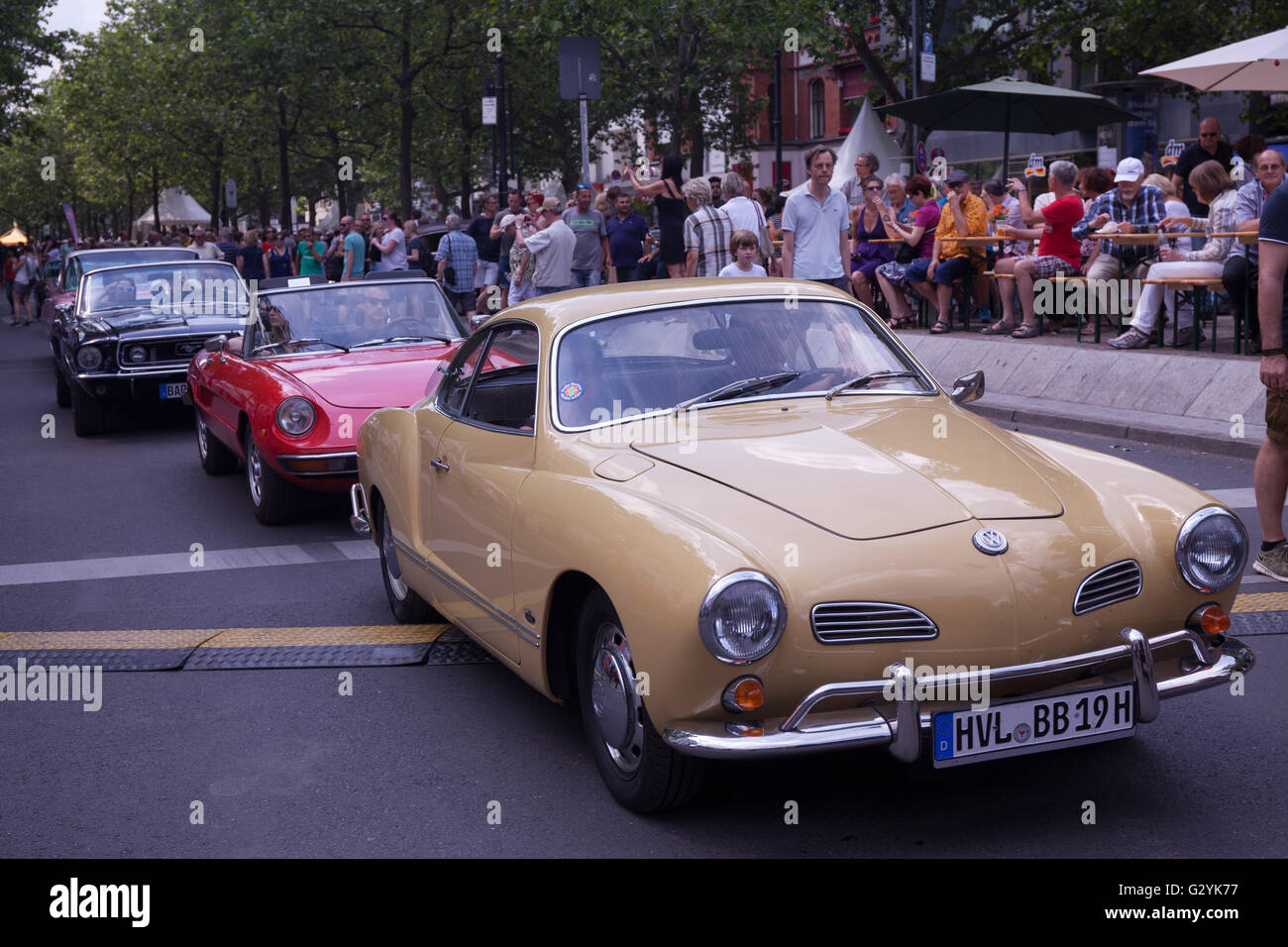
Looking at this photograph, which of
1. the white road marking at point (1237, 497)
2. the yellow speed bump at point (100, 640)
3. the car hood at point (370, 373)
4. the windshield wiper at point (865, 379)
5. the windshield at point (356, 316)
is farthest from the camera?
the windshield at point (356, 316)

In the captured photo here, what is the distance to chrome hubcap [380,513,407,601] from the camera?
6422 mm

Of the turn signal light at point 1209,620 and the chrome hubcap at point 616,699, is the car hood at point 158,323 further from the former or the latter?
the turn signal light at point 1209,620

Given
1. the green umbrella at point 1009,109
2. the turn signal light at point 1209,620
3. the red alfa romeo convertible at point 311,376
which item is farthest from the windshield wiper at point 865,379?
the green umbrella at point 1009,109

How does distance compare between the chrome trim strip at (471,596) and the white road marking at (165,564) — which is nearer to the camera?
the chrome trim strip at (471,596)

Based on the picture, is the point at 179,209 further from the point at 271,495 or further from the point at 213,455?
the point at 271,495

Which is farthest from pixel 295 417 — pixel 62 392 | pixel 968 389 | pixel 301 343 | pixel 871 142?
pixel 871 142

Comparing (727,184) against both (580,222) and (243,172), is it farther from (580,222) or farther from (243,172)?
(243,172)

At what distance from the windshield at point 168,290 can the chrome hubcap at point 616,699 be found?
10865mm

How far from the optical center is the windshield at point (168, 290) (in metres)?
14.4

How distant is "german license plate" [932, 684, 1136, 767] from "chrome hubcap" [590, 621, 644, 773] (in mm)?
836

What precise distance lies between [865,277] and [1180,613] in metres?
11.8

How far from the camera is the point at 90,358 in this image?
13359mm

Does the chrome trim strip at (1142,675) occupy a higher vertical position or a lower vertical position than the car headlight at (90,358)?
lower
